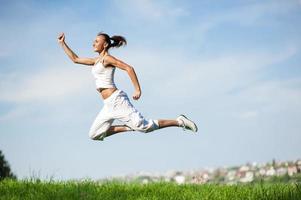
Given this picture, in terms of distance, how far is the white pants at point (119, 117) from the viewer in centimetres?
954

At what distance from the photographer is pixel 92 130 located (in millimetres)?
9727

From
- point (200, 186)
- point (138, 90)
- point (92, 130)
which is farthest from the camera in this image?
point (200, 186)

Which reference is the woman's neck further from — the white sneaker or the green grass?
the green grass

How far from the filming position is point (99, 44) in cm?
973

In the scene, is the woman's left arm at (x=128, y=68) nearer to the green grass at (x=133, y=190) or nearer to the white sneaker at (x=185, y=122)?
the white sneaker at (x=185, y=122)

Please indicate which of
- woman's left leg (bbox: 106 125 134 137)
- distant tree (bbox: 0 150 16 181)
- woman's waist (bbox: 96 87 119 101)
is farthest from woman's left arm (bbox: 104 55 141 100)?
distant tree (bbox: 0 150 16 181)

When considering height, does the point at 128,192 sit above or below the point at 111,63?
below

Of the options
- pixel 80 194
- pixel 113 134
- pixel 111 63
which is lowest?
pixel 80 194

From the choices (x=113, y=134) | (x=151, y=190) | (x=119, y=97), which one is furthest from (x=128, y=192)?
(x=119, y=97)

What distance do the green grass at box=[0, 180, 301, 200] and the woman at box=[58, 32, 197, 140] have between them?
3.34ft

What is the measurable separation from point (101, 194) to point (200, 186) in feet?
6.93

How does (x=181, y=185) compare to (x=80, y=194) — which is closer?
(x=80, y=194)

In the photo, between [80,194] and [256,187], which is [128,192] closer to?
[80,194]

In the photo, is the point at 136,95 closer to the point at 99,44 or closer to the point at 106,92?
the point at 106,92
